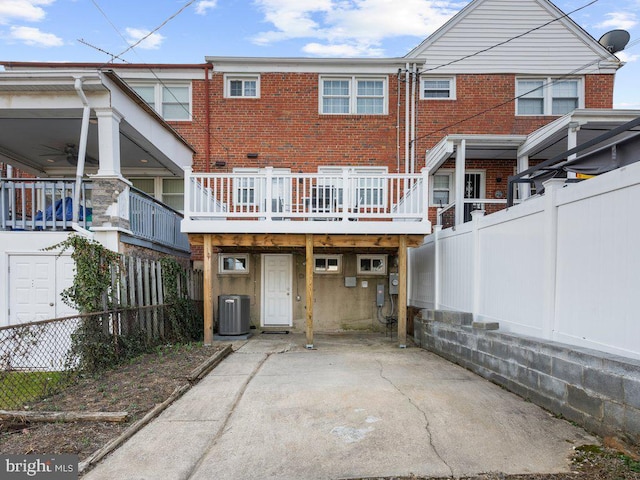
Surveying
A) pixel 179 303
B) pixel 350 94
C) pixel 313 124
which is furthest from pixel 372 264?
pixel 179 303

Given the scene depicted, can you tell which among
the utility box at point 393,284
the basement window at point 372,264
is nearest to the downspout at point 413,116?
the basement window at point 372,264

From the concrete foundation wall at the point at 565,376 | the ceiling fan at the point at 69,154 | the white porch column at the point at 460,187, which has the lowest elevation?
the concrete foundation wall at the point at 565,376

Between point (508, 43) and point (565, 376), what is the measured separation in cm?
1100

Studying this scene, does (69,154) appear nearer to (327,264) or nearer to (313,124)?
(313,124)

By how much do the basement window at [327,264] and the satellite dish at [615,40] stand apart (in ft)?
32.5

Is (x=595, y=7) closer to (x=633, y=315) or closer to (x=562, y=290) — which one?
(x=562, y=290)

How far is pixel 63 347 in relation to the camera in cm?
637

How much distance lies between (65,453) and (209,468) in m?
1.29

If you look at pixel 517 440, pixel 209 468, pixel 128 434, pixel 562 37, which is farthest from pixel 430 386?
pixel 562 37

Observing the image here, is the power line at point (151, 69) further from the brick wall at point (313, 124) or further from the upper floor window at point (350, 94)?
the upper floor window at point (350, 94)

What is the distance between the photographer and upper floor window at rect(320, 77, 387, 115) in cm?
1202

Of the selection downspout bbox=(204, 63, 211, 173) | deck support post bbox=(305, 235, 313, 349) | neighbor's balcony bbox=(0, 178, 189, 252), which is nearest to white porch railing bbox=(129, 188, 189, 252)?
neighbor's balcony bbox=(0, 178, 189, 252)

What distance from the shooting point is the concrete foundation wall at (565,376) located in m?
3.32

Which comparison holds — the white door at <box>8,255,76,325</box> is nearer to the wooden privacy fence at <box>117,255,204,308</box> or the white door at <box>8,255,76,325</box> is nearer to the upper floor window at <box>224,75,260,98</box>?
the wooden privacy fence at <box>117,255,204,308</box>
